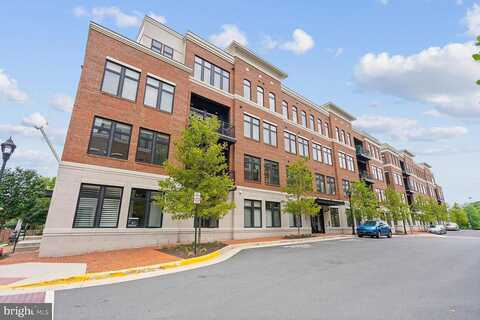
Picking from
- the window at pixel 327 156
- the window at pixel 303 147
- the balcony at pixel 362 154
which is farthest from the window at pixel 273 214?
the balcony at pixel 362 154

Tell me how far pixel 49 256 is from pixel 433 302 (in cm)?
1423

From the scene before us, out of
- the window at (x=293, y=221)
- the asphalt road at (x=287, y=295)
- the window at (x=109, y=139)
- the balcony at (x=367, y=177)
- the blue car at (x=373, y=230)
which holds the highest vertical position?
the balcony at (x=367, y=177)

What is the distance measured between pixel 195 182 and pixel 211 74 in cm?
1152

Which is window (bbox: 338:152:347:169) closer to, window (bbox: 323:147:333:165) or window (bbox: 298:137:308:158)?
window (bbox: 323:147:333:165)

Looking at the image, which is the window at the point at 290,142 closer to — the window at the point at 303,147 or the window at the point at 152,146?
the window at the point at 303,147

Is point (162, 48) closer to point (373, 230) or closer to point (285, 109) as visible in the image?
point (285, 109)

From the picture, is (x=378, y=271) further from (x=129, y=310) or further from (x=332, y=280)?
(x=129, y=310)

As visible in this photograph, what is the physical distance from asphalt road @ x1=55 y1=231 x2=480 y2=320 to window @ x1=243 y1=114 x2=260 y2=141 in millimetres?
14425

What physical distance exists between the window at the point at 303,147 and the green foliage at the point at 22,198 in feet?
84.2

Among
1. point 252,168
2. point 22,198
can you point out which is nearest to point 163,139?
point 252,168

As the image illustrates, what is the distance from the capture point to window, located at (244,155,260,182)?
20266mm

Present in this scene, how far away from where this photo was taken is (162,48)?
18516 mm

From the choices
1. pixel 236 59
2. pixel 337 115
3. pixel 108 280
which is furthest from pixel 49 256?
pixel 337 115
